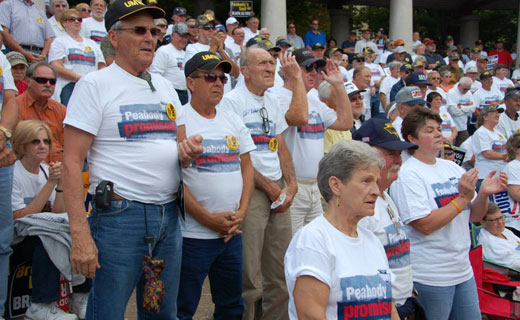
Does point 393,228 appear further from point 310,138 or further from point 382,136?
point 310,138

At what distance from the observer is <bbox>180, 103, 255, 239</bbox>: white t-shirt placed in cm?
Answer: 396

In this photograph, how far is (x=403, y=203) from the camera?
12.7 ft

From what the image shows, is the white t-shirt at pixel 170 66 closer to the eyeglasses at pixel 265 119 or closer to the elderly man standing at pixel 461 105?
the eyeglasses at pixel 265 119

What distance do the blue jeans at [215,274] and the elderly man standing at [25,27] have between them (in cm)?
529

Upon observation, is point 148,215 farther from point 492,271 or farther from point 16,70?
point 16,70

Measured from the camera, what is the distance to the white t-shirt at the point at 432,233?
3809 millimetres

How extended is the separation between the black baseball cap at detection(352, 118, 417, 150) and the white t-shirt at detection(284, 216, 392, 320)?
1063 mm

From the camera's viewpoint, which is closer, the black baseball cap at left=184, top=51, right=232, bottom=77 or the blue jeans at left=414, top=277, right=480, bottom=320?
the blue jeans at left=414, top=277, right=480, bottom=320

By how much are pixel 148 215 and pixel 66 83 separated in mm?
4930

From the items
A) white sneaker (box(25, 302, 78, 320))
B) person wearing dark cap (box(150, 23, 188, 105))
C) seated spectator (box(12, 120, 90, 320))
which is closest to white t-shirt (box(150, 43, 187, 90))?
person wearing dark cap (box(150, 23, 188, 105))

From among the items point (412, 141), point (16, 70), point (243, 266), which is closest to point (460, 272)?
point (412, 141)

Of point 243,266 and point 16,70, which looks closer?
point 243,266

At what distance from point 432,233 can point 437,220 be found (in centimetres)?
14

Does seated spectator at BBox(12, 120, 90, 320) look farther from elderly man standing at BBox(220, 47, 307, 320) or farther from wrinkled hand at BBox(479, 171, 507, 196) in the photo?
wrinkled hand at BBox(479, 171, 507, 196)
